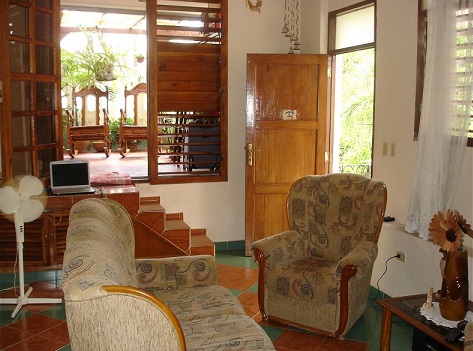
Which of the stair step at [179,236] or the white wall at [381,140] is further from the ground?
the white wall at [381,140]

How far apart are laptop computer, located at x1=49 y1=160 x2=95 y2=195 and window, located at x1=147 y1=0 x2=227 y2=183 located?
926mm

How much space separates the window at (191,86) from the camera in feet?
17.7

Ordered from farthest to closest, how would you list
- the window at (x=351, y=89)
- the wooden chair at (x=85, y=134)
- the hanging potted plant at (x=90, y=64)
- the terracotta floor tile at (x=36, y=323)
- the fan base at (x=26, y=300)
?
1. the hanging potted plant at (x=90, y=64)
2. the wooden chair at (x=85, y=134)
3. the window at (x=351, y=89)
4. the fan base at (x=26, y=300)
5. the terracotta floor tile at (x=36, y=323)

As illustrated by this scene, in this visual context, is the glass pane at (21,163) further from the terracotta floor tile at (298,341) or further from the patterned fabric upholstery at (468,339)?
the patterned fabric upholstery at (468,339)

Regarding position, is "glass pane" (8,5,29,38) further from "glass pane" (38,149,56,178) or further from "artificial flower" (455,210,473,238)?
"artificial flower" (455,210,473,238)

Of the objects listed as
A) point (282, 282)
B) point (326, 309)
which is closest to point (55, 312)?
point (282, 282)

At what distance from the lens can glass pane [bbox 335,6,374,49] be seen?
4805 mm

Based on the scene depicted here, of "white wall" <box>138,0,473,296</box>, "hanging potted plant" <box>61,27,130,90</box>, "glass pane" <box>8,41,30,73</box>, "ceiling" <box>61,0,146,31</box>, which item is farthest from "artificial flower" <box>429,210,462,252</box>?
"hanging potted plant" <box>61,27,130,90</box>

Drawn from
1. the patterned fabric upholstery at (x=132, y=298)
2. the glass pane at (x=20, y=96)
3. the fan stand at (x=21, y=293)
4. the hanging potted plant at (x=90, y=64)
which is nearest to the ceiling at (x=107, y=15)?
the hanging potted plant at (x=90, y=64)

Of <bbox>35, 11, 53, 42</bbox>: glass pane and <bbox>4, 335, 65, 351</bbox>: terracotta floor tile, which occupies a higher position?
<bbox>35, 11, 53, 42</bbox>: glass pane

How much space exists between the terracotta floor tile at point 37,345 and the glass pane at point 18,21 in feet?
8.24

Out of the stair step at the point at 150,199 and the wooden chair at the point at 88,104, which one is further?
the wooden chair at the point at 88,104

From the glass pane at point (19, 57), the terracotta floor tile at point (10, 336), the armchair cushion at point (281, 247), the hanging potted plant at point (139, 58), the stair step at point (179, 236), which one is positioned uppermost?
the hanging potted plant at point (139, 58)

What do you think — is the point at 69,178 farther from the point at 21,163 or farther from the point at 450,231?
the point at 450,231
